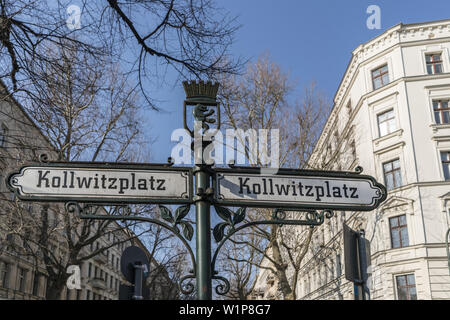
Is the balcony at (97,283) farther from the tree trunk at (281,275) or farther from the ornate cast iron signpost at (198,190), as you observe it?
the ornate cast iron signpost at (198,190)

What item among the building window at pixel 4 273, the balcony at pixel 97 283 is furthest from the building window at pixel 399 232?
the balcony at pixel 97 283

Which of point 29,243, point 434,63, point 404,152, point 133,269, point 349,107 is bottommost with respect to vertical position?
point 133,269

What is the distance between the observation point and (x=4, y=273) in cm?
3139

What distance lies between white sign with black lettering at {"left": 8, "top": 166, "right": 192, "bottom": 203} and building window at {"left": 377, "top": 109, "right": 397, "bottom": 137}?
2646cm

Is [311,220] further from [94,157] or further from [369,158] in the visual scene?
[369,158]

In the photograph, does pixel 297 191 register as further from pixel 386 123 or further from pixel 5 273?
pixel 5 273

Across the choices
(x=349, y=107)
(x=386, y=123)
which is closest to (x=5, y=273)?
(x=349, y=107)

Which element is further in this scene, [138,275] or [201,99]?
[138,275]

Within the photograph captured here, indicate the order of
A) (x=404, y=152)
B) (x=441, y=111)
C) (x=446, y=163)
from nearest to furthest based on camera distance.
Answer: (x=446, y=163), (x=404, y=152), (x=441, y=111)

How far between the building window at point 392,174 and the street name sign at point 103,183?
25364 millimetres

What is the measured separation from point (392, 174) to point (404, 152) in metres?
1.46

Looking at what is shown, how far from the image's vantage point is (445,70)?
27.6 m

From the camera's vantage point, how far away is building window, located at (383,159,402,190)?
27016mm

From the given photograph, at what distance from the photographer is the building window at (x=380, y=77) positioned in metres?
29.4
